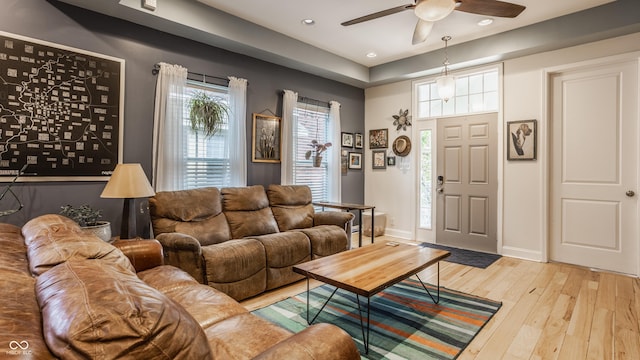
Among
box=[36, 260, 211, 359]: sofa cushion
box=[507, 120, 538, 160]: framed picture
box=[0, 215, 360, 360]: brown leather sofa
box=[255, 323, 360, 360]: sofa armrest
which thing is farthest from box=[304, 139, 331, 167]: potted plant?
box=[36, 260, 211, 359]: sofa cushion

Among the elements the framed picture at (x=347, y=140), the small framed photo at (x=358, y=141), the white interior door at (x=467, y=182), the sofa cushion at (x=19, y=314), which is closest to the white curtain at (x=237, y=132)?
the framed picture at (x=347, y=140)

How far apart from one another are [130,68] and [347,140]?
11.1 feet

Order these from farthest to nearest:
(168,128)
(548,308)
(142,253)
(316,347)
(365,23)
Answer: (365,23)
(168,128)
(548,308)
(142,253)
(316,347)

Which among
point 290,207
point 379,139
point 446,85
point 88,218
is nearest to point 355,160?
point 379,139

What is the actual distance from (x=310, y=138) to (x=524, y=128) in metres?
→ 2.90

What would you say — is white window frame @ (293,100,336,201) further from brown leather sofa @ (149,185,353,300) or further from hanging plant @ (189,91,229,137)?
hanging plant @ (189,91,229,137)

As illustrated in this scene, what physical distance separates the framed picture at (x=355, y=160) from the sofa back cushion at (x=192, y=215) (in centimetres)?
287

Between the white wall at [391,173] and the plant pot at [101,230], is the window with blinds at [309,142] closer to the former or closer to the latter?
the white wall at [391,173]

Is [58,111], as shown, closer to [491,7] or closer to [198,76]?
[198,76]

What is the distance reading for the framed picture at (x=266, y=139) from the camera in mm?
4262

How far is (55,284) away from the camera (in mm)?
Result: 867

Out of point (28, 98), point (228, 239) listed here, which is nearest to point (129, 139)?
point (28, 98)

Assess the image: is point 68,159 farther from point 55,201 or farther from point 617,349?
point 617,349

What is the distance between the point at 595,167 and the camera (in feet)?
12.5
